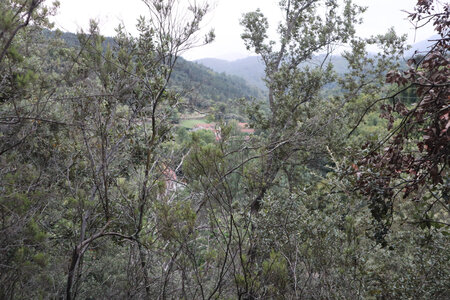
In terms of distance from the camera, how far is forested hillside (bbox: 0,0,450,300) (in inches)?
88.7

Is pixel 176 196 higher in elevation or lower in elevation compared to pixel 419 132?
lower

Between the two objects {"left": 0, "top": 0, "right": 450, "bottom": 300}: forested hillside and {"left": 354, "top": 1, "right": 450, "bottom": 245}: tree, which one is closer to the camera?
{"left": 354, "top": 1, "right": 450, "bottom": 245}: tree

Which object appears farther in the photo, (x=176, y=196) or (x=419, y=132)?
(x=176, y=196)

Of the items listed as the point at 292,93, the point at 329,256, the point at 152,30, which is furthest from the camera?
the point at 292,93

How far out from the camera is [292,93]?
7.34 metres

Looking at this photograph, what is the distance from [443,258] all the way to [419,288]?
0.42 m

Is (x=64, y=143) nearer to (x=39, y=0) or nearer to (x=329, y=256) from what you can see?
(x=39, y=0)

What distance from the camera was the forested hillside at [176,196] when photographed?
2254 mm

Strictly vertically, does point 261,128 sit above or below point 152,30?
below

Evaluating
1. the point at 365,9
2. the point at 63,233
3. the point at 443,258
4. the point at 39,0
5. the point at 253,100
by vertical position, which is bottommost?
the point at 63,233

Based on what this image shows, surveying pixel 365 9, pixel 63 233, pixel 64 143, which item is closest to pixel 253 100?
pixel 365 9

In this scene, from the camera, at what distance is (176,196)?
14.6 feet

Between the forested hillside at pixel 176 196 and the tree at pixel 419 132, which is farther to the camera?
the forested hillside at pixel 176 196

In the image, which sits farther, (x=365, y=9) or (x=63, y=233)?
(x=365, y=9)
